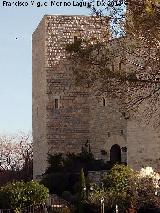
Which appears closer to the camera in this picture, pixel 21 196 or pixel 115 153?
pixel 21 196

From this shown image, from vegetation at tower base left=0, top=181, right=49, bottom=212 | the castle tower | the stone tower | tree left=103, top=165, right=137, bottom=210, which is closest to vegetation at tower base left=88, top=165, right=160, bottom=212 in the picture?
tree left=103, top=165, right=137, bottom=210

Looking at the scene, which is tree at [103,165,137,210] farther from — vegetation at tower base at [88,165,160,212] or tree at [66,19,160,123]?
tree at [66,19,160,123]

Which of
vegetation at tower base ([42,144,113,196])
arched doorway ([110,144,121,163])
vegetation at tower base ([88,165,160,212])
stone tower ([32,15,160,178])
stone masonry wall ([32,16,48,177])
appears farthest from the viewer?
stone masonry wall ([32,16,48,177])

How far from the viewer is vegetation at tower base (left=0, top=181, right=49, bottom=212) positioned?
16.9 m

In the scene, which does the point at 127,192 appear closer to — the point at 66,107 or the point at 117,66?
the point at 117,66

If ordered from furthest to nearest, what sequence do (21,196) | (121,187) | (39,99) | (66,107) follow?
(39,99) → (66,107) → (121,187) → (21,196)

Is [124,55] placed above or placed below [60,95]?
below

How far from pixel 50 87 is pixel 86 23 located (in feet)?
9.72

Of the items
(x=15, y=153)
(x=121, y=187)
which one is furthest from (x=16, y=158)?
(x=121, y=187)

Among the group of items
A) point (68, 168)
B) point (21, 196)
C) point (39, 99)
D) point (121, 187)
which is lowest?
→ point (21, 196)

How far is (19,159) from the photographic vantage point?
47.5m

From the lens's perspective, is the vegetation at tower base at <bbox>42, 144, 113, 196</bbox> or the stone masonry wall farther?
the stone masonry wall

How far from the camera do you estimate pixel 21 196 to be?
55.7 feet

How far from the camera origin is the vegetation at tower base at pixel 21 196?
16.9m
